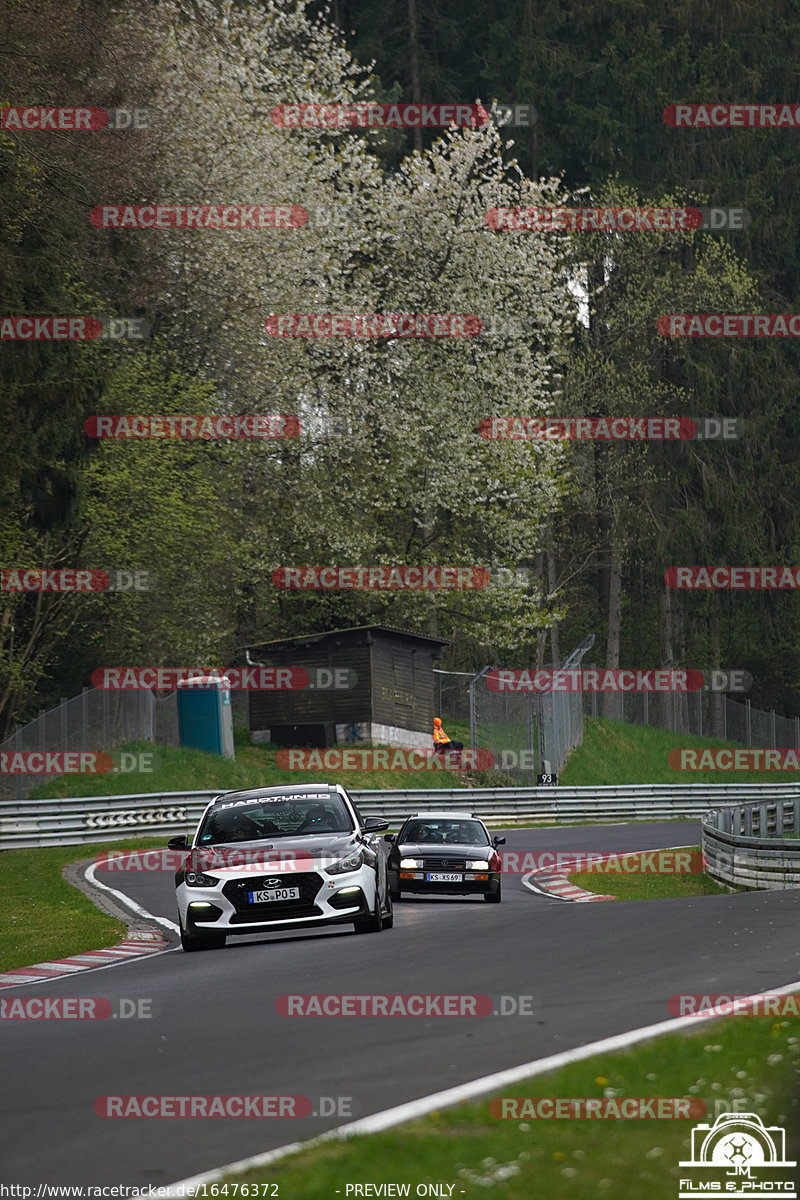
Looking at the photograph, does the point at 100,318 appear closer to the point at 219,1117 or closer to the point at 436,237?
the point at 436,237

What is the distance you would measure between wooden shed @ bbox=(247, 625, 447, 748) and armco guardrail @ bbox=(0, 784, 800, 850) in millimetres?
5117

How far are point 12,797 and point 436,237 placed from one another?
2259 cm

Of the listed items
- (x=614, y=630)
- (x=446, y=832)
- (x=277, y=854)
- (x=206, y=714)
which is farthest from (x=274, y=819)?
(x=614, y=630)

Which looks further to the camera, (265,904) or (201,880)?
(201,880)

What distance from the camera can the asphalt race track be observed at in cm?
783

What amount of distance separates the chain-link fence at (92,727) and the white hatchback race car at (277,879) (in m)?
20.0

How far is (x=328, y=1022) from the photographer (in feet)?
36.6

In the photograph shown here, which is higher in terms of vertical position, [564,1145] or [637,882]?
[564,1145]

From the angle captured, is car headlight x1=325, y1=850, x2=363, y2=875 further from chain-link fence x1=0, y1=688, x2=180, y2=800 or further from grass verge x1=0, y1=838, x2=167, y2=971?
chain-link fence x1=0, y1=688, x2=180, y2=800

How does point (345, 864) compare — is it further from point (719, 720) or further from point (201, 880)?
point (719, 720)

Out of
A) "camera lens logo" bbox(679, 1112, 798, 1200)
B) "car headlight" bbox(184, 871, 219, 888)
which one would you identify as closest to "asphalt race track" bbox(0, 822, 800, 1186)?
"car headlight" bbox(184, 871, 219, 888)

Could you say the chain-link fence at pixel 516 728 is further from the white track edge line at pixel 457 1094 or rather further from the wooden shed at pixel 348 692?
the white track edge line at pixel 457 1094

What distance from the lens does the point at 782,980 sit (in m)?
12.7

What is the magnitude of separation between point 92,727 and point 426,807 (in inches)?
318
